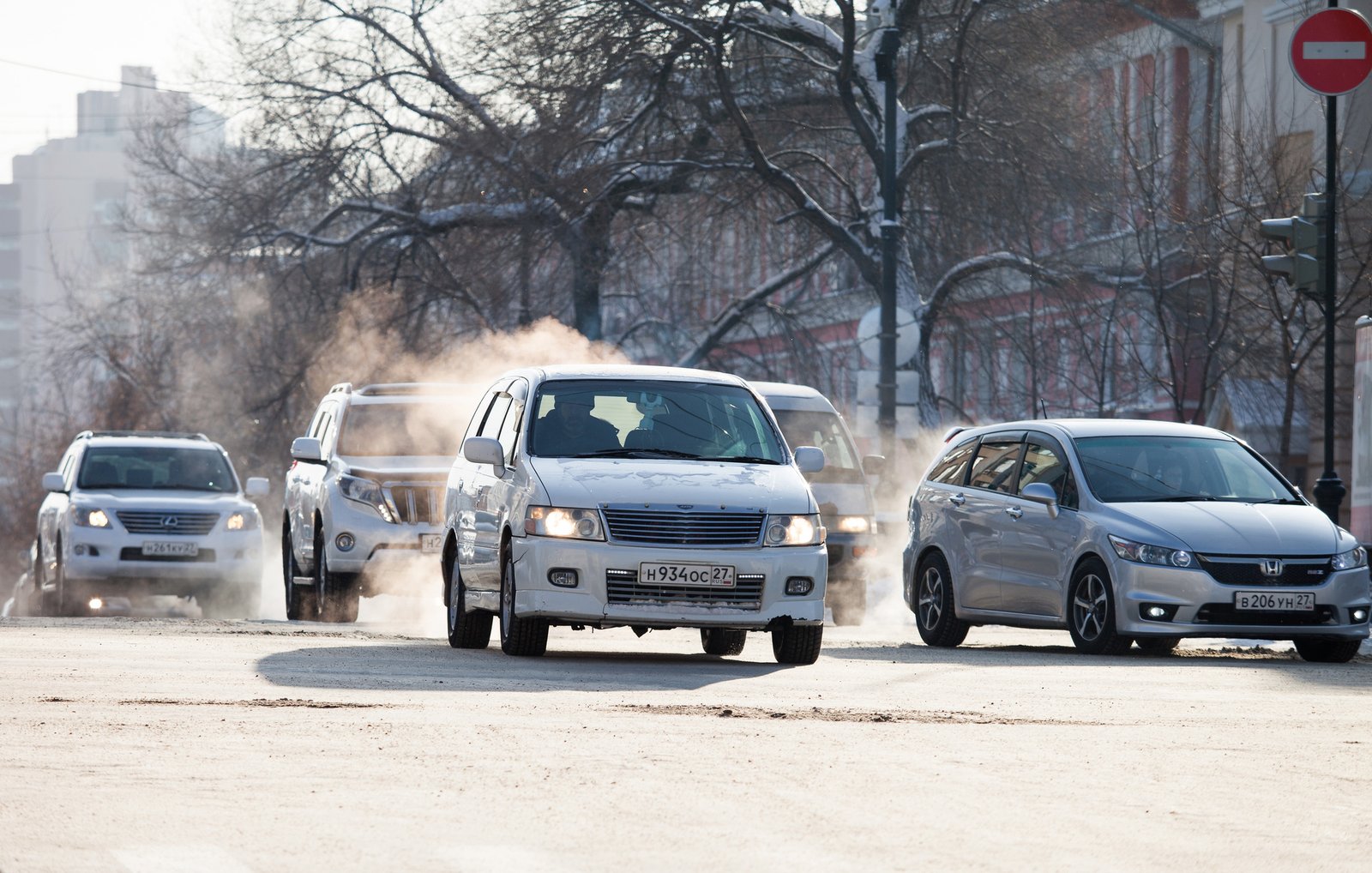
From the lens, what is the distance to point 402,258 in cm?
3794

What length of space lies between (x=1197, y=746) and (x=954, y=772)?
160 centimetres

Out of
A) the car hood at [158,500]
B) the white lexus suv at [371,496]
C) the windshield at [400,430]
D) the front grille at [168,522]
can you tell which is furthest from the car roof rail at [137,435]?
Answer: the windshield at [400,430]

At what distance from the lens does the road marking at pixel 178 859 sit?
6.76 metres

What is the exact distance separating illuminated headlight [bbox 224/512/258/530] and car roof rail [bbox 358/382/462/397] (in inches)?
151

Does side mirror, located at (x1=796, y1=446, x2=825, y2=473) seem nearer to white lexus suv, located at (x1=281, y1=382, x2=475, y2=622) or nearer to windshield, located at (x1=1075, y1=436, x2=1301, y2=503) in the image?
windshield, located at (x1=1075, y1=436, x2=1301, y2=503)

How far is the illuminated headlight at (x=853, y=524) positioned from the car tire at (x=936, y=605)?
245cm

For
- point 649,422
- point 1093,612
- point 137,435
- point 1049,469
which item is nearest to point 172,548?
point 137,435

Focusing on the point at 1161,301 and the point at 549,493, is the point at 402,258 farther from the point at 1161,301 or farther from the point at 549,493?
the point at 549,493

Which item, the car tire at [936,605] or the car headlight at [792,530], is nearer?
the car headlight at [792,530]

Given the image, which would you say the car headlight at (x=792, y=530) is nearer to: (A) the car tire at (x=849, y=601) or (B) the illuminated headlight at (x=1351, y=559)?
(B) the illuminated headlight at (x=1351, y=559)

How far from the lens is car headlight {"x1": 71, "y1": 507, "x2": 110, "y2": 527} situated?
25.3m

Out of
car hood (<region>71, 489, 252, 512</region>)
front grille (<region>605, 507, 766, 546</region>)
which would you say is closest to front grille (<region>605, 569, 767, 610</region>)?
front grille (<region>605, 507, 766, 546</region>)

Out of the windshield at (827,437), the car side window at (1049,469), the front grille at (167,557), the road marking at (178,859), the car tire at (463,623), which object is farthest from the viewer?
the front grille at (167,557)

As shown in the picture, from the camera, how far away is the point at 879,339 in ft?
101
